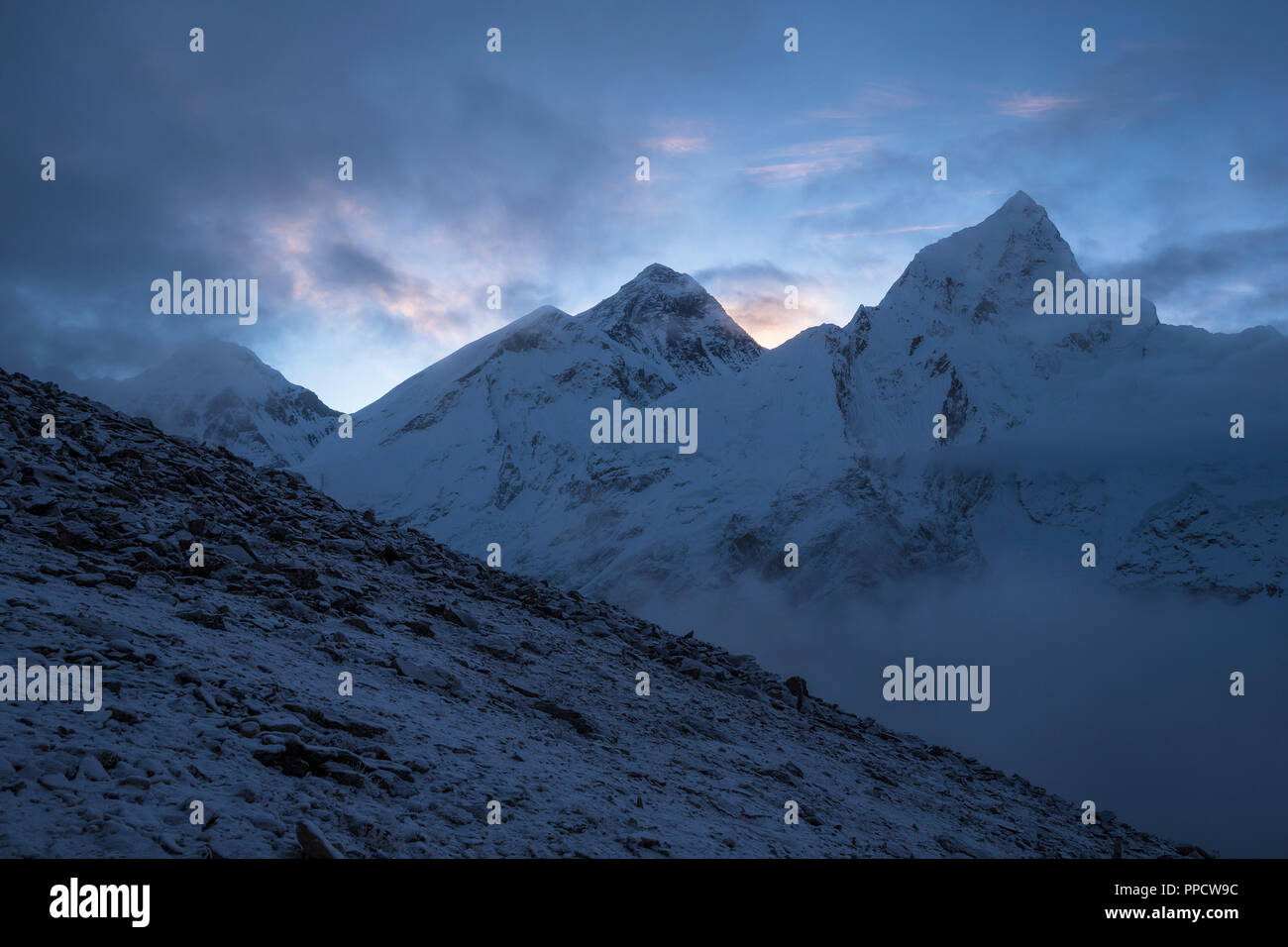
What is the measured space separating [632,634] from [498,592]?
4027 mm

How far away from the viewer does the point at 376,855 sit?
825 centimetres

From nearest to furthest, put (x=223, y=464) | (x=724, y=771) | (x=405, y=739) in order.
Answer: (x=405, y=739)
(x=724, y=771)
(x=223, y=464)

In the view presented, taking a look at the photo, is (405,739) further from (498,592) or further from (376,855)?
(498,592)

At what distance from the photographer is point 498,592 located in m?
24.3

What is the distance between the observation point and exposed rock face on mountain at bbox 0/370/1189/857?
339 inches

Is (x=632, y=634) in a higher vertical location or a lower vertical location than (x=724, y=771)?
higher

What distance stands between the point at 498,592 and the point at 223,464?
8621mm

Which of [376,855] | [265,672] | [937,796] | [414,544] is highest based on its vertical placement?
[414,544]

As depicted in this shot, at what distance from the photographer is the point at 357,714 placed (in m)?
11.8

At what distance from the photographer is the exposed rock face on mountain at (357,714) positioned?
861 centimetres
